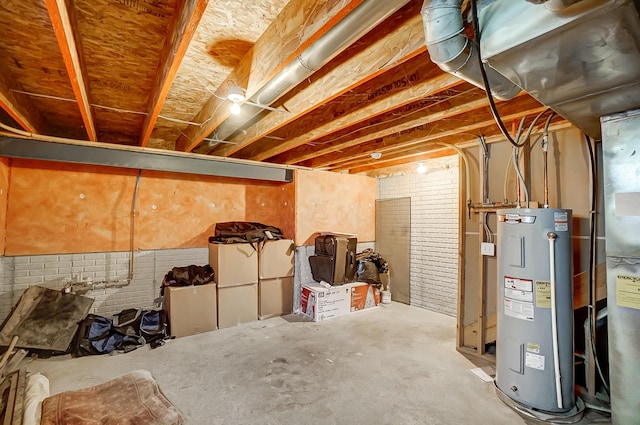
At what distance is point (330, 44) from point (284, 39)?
352mm

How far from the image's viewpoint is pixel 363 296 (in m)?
4.54

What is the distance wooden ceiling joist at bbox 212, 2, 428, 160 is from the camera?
5.22 feet

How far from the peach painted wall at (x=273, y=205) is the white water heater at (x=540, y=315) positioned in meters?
3.10

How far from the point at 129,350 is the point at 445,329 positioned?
377cm

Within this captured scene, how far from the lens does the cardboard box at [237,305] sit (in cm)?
386

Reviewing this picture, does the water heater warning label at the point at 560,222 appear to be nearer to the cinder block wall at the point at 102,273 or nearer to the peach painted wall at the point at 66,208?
the cinder block wall at the point at 102,273

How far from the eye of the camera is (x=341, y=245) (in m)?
4.25

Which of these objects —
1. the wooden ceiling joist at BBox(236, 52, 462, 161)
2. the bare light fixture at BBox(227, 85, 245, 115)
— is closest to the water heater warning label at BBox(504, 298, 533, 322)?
the wooden ceiling joist at BBox(236, 52, 462, 161)

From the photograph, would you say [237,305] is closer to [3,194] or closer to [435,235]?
[3,194]

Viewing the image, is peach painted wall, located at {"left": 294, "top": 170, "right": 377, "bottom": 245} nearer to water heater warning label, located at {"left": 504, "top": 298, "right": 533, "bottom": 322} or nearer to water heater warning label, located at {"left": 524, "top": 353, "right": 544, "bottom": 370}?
water heater warning label, located at {"left": 504, "top": 298, "right": 533, "bottom": 322}

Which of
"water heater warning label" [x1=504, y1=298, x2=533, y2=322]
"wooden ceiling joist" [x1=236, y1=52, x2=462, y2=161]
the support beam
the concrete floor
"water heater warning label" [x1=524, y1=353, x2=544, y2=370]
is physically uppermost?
"wooden ceiling joist" [x1=236, y1=52, x2=462, y2=161]

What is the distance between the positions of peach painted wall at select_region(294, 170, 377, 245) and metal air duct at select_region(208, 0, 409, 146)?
2.49 m

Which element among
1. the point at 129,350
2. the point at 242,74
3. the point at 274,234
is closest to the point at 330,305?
the point at 274,234

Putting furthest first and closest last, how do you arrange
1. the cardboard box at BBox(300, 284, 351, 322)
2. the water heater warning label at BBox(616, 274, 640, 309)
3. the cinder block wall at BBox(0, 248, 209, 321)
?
the cardboard box at BBox(300, 284, 351, 322) → the cinder block wall at BBox(0, 248, 209, 321) → the water heater warning label at BBox(616, 274, 640, 309)
